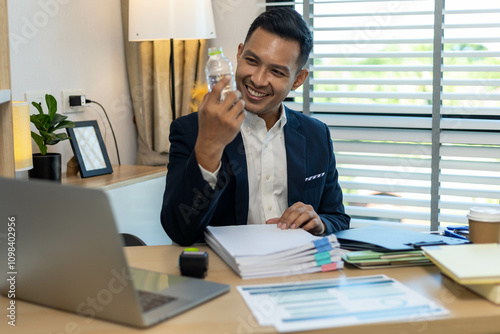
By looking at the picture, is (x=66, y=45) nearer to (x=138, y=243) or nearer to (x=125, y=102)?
(x=125, y=102)

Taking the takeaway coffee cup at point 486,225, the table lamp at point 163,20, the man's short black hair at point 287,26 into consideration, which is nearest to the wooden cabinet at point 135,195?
the table lamp at point 163,20

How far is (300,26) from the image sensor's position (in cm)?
188

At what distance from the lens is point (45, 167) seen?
2.36 metres

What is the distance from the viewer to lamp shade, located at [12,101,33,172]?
210 centimetres

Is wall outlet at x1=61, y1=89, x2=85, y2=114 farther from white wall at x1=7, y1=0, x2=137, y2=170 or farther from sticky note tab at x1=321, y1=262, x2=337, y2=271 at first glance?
sticky note tab at x1=321, y1=262, x2=337, y2=271

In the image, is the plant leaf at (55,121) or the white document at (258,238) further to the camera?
the plant leaf at (55,121)

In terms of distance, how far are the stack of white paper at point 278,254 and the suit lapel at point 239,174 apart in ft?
1.23

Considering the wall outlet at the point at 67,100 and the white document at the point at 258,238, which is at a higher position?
the wall outlet at the point at 67,100

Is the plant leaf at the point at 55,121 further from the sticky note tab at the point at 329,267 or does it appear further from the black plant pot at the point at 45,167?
the sticky note tab at the point at 329,267

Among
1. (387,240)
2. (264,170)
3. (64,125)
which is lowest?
(387,240)

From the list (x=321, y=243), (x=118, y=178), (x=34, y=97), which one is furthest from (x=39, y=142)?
(x=321, y=243)

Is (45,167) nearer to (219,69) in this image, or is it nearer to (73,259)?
(219,69)

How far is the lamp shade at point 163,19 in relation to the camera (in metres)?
2.75

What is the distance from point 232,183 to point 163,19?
1241 mm
